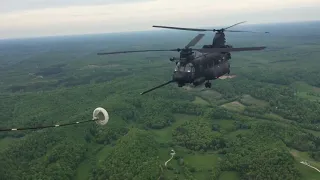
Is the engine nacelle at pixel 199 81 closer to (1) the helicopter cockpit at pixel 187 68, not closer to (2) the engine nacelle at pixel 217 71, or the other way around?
(2) the engine nacelle at pixel 217 71

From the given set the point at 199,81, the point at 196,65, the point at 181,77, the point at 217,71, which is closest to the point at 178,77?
the point at 181,77

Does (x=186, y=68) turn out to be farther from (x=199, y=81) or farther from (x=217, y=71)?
(x=217, y=71)

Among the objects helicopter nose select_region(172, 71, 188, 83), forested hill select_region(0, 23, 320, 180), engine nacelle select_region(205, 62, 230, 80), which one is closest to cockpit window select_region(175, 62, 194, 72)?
helicopter nose select_region(172, 71, 188, 83)

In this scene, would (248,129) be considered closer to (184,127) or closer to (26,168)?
(184,127)

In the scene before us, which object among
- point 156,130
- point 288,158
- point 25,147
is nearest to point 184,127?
point 156,130

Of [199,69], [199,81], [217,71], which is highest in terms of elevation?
[199,69]

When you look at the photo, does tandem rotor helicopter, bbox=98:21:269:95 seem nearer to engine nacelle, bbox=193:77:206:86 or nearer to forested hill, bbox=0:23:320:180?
engine nacelle, bbox=193:77:206:86

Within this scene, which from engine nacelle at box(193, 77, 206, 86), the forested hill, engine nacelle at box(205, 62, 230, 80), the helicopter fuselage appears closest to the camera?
the helicopter fuselage

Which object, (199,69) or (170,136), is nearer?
(199,69)

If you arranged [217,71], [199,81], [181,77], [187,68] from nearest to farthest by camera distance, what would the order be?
[181,77]
[187,68]
[199,81]
[217,71]
